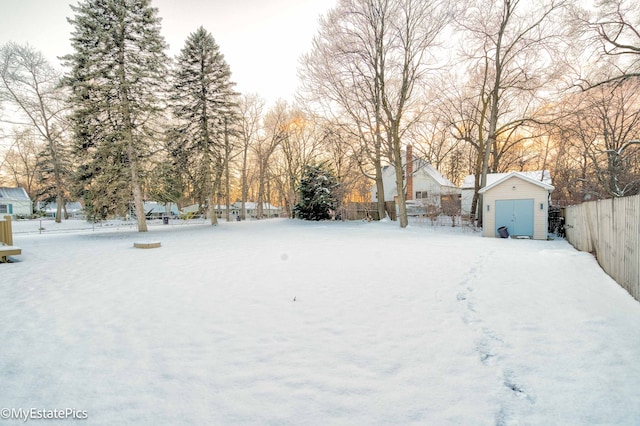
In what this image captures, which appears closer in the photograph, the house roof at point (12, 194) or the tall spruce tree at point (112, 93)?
the tall spruce tree at point (112, 93)

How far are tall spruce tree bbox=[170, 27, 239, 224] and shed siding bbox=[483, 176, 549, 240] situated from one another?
16309 mm

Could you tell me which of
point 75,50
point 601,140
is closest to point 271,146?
point 75,50

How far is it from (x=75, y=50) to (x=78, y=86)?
1.82 metres

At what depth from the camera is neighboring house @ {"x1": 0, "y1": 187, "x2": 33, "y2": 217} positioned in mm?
33844

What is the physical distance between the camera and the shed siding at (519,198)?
13562 millimetres

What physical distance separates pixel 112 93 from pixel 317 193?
14.1 meters

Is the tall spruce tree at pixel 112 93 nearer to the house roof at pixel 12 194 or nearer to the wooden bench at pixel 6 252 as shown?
the wooden bench at pixel 6 252

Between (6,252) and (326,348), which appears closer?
(326,348)

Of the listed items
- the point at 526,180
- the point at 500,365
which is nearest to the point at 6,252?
the point at 500,365

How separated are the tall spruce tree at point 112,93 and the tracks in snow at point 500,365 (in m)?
16.7

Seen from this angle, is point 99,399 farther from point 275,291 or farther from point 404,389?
point 275,291

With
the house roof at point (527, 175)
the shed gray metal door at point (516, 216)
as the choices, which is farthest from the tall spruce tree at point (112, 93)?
the house roof at point (527, 175)

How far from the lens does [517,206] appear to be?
14016 mm

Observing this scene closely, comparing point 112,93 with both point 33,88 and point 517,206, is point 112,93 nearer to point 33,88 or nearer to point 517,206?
point 33,88
